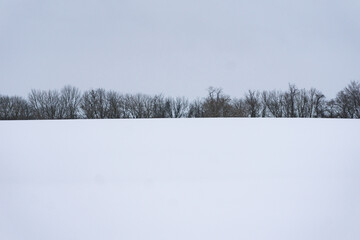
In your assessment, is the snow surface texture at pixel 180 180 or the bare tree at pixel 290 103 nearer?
the snow surface texture at pixel 180 180

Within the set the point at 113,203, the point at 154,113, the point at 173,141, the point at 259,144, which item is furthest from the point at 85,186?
the point at 154,113

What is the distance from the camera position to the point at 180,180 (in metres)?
9.93

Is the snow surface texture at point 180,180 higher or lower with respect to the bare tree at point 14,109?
lower

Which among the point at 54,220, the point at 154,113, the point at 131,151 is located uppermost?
the point at 154,113

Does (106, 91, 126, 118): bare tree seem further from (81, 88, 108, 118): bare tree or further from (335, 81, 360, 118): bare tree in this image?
(335, 81, 360, 118): bare tree


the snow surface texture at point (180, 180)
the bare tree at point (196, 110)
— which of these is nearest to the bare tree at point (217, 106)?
the bare tree at point (196, 110)

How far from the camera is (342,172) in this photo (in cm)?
1021

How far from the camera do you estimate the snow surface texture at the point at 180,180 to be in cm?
607

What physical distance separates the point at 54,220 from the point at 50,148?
8.20 meters

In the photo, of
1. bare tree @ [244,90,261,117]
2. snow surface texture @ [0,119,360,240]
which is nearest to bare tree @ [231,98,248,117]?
bare tree @ [244,90,261,117]

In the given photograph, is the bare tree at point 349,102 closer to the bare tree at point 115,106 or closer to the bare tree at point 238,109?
the bare tree at point 238,109

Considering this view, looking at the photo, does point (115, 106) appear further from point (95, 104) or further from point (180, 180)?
point (180, 180)

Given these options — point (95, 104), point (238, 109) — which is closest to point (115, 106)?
point (95, 104)

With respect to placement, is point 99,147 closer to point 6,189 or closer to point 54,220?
point 6,189
